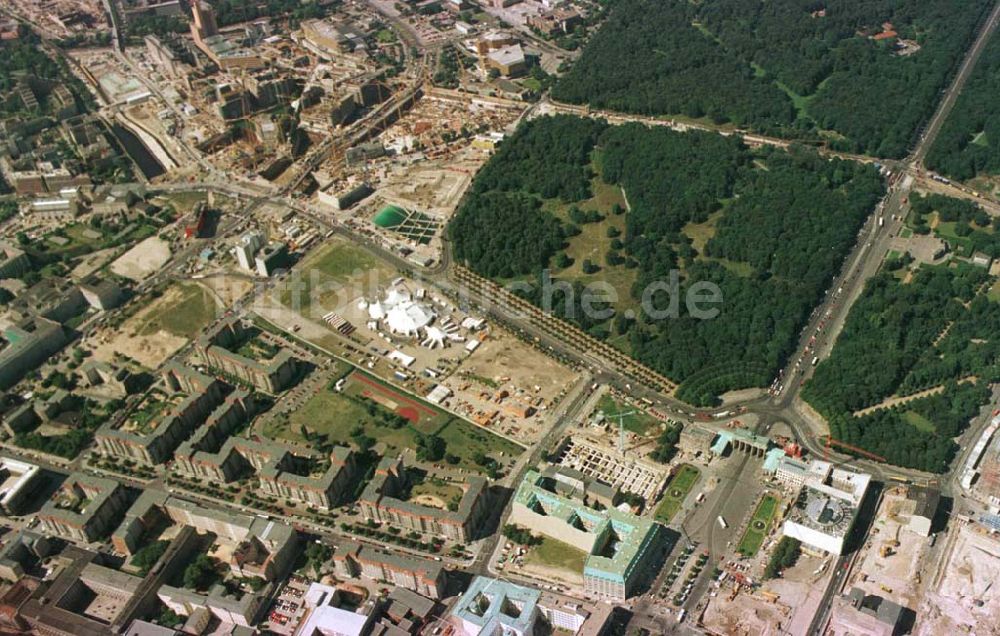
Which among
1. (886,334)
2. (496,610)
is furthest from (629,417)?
(886,334)

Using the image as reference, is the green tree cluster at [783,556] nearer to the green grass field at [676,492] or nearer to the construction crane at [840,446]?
the green grass field at [676,492]

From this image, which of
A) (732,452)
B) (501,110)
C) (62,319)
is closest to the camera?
(732,452)

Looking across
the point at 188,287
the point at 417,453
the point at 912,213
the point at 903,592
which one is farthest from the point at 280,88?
the point at 903,592

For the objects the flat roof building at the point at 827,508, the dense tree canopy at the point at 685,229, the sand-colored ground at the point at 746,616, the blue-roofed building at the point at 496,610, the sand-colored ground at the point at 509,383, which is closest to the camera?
the blue-roofed building at the point at 496,610

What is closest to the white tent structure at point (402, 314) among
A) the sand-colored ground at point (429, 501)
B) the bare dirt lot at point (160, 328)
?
the bare dirt lot at point (160, 328)

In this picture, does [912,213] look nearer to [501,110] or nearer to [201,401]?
[501,110]

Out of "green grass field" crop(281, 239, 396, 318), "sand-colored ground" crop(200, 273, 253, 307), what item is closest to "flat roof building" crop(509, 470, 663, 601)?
"green grass field" crop(281, 239, 396, 318)

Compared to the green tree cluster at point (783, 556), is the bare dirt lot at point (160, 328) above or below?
below

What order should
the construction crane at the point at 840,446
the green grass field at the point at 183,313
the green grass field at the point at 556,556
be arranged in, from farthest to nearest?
the green grass field at the point at 183,313 → the construction crane at the point at 840,446 → the green grass field at the point at 556,556
